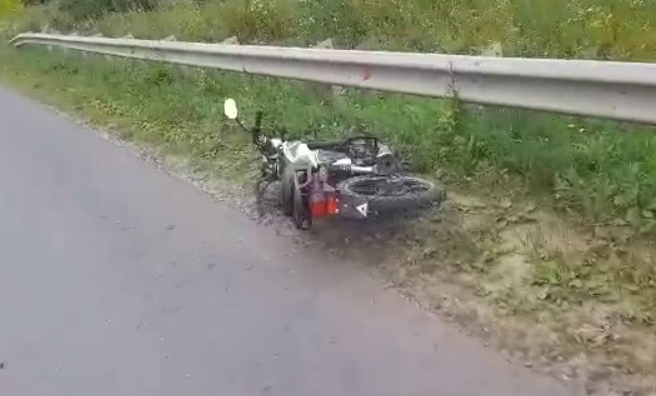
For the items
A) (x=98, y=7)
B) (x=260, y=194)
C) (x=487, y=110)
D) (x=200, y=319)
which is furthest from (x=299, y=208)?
(x=98, y=7)

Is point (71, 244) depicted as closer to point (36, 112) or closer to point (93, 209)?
point (93, 209)

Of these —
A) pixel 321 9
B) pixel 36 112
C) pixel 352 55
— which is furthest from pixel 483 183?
pixel 36 112

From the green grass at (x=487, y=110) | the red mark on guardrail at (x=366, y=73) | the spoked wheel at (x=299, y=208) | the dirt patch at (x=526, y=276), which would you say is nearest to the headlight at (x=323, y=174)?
the spoked wheel at (x=299, y=208)

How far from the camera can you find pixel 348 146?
521 cm

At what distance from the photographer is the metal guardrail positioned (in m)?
4.26

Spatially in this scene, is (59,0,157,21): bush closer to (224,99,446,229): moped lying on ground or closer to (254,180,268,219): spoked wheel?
(254,180,268,219): spoked wheel

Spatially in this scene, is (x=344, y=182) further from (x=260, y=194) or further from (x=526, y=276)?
(x=260, y=194)

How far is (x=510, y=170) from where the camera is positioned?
5090mm

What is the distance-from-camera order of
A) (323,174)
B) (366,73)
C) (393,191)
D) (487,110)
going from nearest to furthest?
(323,174) → (393,191) → (487,110) → (366,73)

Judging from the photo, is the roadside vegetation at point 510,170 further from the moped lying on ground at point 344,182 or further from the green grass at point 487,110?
the moped lying on ground at point 344,182

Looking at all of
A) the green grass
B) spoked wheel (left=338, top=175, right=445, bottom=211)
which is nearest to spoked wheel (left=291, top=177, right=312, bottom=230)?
spoked wheel (left=338, top=175, right=445, bottom=211)

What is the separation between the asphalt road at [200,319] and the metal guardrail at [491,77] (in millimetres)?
1459

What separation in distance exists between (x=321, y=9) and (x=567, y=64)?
7.26 m

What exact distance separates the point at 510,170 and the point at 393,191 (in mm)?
828
